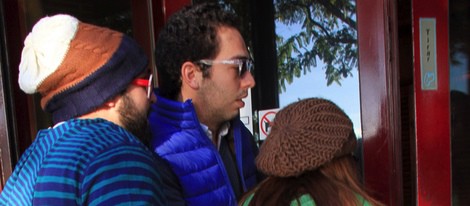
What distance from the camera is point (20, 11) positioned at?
2.24 m

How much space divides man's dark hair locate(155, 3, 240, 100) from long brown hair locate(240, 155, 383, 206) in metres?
0.48

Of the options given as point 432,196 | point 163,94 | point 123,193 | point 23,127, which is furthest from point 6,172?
point 432,196

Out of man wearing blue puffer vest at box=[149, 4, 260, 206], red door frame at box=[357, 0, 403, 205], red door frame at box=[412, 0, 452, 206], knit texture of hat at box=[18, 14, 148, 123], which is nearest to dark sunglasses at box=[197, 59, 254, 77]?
man wearing blue puffer vest at box=[149, 4, 260, 206]

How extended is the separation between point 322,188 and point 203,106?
0.49 metres

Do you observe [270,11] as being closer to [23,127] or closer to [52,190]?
[23,127]

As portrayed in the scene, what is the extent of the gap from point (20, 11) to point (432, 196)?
235 cm

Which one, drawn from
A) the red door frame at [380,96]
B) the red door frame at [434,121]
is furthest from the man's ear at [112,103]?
the red door frame at [434,121]

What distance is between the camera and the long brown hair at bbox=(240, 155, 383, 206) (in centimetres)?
106

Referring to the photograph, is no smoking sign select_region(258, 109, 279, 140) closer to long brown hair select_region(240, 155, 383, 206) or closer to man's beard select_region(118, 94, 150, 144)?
long brown hair select_region(240, 155, 383, 206)

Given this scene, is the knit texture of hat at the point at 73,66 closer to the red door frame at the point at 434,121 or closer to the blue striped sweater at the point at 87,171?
the blue striped sweater at the point at 87,171

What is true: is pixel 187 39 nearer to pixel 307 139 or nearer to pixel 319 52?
pixel 307 139

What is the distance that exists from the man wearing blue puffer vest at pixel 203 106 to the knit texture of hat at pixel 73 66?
0.31 m

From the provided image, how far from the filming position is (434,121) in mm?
1912

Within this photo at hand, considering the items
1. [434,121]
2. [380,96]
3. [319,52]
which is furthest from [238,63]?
[434,121]
